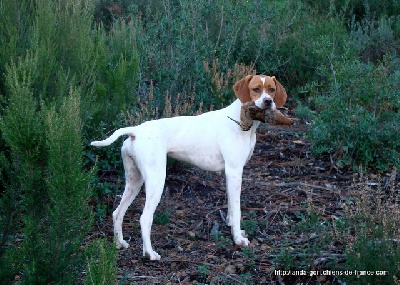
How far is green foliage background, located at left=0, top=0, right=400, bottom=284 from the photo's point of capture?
12.2 feet

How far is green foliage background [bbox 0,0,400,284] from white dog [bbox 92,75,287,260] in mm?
546

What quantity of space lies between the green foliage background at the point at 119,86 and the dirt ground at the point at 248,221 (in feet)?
1.41

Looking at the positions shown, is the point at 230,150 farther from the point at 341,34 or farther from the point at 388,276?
the point at 341,34

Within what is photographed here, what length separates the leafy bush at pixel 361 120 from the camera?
269 inches

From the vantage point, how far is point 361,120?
269 inches

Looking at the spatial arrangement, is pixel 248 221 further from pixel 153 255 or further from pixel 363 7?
pixel 363 7

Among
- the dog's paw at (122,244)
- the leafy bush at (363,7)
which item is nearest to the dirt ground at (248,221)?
the dog's paw at (122,244)

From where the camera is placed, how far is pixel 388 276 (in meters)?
3.93

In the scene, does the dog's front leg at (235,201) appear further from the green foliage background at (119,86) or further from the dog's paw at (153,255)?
the green foliage background at (119,86)

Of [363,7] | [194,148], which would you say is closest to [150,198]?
[194,148]

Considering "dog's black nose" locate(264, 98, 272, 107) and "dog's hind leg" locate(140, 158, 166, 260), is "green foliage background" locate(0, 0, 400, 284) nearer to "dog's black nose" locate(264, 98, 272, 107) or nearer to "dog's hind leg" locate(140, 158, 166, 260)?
"dog's hind leg" locate(140, 158, 166, 260)

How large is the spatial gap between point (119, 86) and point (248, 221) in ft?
6.10

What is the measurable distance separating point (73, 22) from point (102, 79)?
759 millimetres

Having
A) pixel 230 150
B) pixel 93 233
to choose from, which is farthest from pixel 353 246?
pixel 93 233
